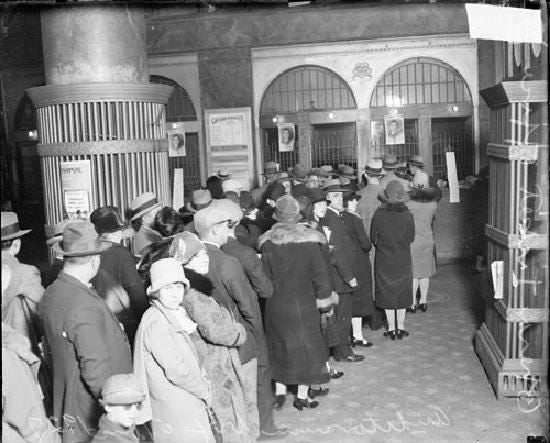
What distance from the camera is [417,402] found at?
605 centimetres

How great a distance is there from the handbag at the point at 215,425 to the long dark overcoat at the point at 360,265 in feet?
10.8

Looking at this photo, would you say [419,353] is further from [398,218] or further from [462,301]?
[462,301]

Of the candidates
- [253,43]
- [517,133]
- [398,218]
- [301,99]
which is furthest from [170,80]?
[517,133]

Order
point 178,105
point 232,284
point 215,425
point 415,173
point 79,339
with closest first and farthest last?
1. point 79,339
2. point 215,425
3. point 232,284
4. point 415,173
5. point 178,105

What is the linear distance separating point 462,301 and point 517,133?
454 centimetres

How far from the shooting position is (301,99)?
12.8 metres

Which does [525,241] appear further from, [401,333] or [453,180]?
[453,180]

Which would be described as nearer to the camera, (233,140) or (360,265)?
(360,265)

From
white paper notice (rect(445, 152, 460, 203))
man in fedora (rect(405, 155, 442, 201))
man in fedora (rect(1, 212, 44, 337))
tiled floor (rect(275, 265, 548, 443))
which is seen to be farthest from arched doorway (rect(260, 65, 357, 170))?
man in fedora (rect(1, 212, 44, 337))

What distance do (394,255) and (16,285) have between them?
15.7 feet

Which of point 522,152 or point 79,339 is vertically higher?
point 522,152

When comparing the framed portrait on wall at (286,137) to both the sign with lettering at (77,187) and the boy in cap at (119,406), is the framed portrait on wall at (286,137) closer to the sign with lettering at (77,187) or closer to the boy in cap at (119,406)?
the sign with lettering at (77,187)

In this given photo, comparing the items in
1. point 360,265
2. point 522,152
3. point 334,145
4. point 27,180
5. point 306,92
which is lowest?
point 360,265

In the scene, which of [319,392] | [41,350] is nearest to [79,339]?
[41,350]
